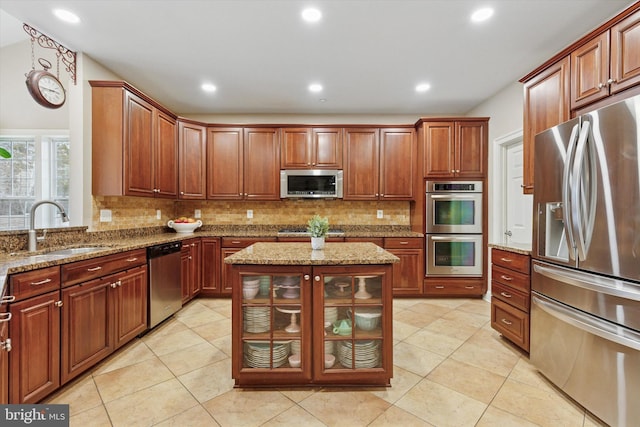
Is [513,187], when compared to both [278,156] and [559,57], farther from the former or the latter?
[278,156]

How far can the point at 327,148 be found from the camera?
4031 millimetres

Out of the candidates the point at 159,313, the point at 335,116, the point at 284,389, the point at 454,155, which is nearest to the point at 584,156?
the point at 454,155

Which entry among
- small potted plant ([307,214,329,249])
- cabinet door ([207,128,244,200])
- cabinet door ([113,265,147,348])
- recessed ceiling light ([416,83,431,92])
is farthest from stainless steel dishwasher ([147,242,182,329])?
recessed ceiling light ([416,83,431,92])

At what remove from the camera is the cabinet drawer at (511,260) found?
2.21 m

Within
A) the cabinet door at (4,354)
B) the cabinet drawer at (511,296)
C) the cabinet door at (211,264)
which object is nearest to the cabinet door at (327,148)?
the cabinet door at (211,264)

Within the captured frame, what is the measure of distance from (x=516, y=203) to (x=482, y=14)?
2203mm

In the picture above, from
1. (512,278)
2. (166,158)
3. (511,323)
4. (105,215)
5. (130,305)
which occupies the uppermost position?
(166,158)

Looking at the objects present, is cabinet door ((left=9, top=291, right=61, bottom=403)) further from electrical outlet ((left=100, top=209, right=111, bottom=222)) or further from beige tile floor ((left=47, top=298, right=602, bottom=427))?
electrical outlet ((left=100, top=209, right=111, bottom=222))

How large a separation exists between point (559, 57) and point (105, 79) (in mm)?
4318

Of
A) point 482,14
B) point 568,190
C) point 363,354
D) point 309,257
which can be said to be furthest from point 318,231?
point 482,14

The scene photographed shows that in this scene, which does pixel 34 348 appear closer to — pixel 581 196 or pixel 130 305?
pixel 130 305

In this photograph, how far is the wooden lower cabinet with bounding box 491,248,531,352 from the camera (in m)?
2.21

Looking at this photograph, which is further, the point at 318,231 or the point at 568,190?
the point at 318,231

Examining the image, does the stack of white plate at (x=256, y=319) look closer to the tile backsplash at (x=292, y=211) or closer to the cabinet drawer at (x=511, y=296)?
the cabinet drawer at (x=511, y=296)
